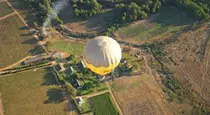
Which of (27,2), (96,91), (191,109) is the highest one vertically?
(27,2)

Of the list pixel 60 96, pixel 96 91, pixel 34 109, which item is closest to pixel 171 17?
pixel 96 91

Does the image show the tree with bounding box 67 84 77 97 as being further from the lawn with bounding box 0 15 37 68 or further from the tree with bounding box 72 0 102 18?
the tree with bounding box 72 0 102 18

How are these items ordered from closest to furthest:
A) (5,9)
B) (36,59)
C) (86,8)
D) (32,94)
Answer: (32,94)
(36,59)
(86,8)
(5,9)

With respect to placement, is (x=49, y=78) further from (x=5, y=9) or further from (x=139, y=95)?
(x=5, y=9)

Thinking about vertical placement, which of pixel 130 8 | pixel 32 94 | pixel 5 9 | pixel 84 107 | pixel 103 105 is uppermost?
pixel 5 9

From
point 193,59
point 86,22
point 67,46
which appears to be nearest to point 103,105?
point 67,46

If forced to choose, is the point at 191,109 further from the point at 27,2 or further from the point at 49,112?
the point at 27,2
